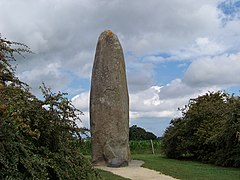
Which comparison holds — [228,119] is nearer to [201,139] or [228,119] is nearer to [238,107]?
[238,107]

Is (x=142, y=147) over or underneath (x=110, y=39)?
underneath

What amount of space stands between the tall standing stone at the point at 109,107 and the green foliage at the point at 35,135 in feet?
33.2

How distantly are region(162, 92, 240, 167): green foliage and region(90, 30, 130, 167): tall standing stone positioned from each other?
4.54 meters

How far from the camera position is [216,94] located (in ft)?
82.5

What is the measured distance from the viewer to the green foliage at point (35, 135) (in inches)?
227

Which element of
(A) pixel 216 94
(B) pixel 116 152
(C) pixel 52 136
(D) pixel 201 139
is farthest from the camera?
(A) pixel 216 94

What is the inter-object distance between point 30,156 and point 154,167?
1045 centimetres

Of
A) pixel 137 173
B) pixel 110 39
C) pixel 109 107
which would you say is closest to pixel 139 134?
pixel 110 39

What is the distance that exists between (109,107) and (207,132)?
6.72 meters

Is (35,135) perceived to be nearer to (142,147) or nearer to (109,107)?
(109,107)

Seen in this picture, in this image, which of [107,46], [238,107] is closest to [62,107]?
[107,46]

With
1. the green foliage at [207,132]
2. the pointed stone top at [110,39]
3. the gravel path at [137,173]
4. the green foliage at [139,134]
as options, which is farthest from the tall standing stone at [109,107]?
the green foliage at [139,134]

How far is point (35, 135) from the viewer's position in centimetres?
616

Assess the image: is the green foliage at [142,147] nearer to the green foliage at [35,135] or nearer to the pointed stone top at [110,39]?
the pointed stone top at [110,39]
